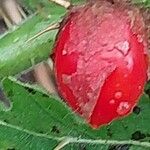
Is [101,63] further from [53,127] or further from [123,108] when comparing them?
[53,127]

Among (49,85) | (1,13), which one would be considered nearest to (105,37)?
(49,85)

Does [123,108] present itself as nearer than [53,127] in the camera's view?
Yes

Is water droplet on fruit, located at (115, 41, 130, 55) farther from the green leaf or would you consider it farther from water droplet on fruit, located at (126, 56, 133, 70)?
the green leaf

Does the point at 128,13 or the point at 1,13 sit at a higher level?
the point at 128,13

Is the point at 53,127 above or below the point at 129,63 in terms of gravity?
below

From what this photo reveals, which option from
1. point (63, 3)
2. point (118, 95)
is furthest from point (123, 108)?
point (63, 3)

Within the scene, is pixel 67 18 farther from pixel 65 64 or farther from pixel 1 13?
pixel 1 13
